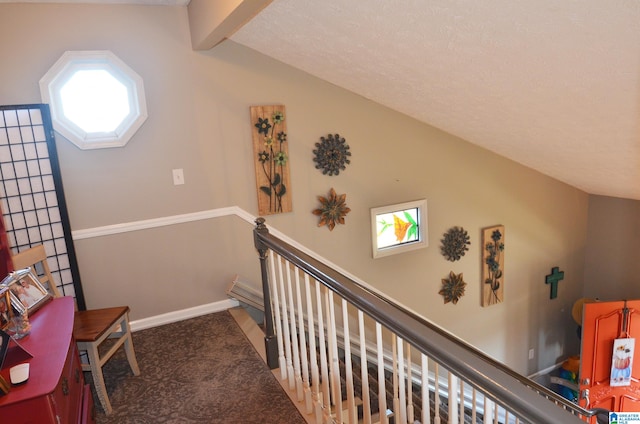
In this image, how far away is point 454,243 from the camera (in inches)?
177

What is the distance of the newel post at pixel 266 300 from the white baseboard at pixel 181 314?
1.04 m

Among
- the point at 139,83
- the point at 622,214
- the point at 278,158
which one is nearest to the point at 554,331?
the point at 622,214

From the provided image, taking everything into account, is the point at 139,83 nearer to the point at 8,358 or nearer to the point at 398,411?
the point at 8,358

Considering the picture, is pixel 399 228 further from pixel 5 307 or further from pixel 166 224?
pixel 5 307

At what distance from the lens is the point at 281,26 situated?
2744mm

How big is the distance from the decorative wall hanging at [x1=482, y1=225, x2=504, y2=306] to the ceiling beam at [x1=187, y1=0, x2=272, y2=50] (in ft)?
11.1

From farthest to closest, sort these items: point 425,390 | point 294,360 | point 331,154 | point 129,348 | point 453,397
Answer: point 331,154 < point 129,348 < point 294,360 < point 425,390 < point 453,397

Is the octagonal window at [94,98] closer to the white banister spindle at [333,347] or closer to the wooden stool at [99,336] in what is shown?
the wooden stool at [99,336]

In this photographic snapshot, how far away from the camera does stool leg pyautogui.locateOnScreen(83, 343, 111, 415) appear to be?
2.25 m

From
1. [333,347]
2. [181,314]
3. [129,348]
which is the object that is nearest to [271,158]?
[181,314]

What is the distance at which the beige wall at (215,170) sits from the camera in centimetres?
292

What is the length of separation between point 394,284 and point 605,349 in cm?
231

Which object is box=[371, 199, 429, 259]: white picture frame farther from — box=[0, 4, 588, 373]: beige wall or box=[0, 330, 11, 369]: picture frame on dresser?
box=[0, 330, 11, 369]: picture frame on dresser

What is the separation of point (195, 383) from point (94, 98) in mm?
1967
